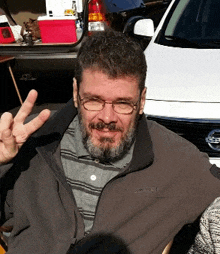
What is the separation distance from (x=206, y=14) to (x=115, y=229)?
2.97m

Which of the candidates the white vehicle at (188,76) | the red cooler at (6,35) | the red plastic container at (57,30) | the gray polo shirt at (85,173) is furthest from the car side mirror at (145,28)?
the gray polo shirt at (85,173)

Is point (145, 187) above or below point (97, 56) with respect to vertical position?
below

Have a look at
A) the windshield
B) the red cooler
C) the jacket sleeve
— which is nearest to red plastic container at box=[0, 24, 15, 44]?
the red cooler

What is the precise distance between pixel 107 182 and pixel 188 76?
4.91 ft

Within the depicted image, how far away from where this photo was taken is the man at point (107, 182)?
Result: 5.76 ft

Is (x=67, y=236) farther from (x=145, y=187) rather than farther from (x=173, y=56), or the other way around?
(x=173, y=56)

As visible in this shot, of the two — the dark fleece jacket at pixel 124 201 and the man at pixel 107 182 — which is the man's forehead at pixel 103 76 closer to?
the man at pixel 107 182

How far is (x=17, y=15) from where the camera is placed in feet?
19.0

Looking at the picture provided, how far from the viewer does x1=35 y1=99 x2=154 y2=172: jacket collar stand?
176 cm

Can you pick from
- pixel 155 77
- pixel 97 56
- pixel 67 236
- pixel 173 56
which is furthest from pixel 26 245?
pixel 173 56

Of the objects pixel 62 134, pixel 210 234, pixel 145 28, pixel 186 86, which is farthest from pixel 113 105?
pixel 145 28

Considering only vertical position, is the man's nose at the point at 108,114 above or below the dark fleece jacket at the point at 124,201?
above

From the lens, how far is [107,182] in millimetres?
1762

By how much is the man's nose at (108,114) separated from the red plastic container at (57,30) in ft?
8.33
